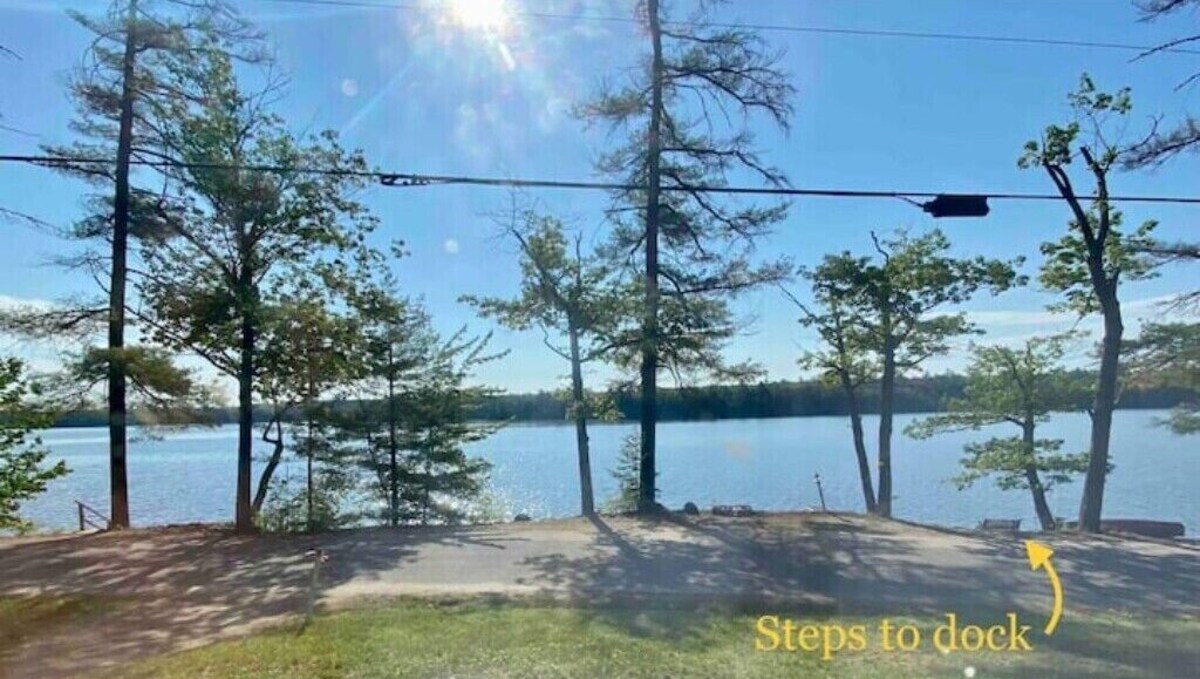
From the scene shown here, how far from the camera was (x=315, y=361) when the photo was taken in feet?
34.5

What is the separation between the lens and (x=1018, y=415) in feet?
55.7

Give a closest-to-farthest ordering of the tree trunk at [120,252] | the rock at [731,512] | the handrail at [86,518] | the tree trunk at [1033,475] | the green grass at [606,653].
→ the green grass at [606,653]
the tree trunk at [120,252]
the rock at [731,512]
the handrail at [86,518]
the tree trunk at [1033,475]

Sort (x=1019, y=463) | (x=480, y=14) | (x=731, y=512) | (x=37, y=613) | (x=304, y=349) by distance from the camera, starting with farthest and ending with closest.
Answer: (x=1019, y=463) < (x=731, y=512) < (x=304, y=349) < (x=480, y=14) < (x=37, y=613)

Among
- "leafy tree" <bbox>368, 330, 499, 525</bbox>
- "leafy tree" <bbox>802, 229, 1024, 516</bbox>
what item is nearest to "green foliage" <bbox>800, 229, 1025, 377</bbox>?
"leafy tree" <bbox>802, 229, 1024, 516</bbox>

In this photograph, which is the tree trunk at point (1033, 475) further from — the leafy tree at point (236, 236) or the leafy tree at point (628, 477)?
the leafy tree at point (236, 236)

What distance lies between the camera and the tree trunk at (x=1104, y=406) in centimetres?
1086

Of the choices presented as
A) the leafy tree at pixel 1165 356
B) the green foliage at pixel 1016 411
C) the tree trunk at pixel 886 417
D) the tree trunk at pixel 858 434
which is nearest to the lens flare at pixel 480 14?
the tree trunk at pixel 886 417

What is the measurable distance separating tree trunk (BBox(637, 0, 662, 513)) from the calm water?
183 inches

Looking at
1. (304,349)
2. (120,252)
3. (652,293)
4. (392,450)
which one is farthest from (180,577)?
(652,293)

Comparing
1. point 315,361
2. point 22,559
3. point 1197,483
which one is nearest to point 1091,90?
point 315,361

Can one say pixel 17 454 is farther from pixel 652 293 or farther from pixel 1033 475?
pixel 1033 475

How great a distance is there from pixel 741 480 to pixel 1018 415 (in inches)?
358

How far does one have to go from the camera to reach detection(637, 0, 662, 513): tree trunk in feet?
38.2

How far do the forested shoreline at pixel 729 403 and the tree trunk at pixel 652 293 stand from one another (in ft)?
2.34
